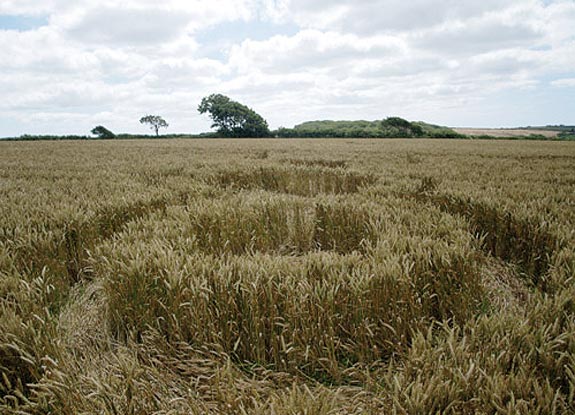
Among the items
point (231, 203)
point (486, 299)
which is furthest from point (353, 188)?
point (486, 299)

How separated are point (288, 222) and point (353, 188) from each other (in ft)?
10.0

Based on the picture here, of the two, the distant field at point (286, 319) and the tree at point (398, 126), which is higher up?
the tree at point (398, 126)

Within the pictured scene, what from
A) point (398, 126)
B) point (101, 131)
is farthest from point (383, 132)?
point (101, 131)

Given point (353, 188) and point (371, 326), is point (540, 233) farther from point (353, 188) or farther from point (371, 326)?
point (353, 188)

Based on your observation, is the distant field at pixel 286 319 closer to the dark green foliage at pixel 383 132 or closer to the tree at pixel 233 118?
the dark green foliage at pixel 383 132

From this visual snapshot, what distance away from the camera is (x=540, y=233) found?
2766 mm

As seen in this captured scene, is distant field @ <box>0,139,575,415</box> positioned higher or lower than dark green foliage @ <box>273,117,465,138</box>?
lower

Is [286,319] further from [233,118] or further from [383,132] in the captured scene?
[233,118]

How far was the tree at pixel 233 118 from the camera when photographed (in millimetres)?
80125

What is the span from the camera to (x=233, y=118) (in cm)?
8238

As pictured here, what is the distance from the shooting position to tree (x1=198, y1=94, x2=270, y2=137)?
263 feet

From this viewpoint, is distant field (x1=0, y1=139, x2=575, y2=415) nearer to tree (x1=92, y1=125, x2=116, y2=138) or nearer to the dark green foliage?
the dark green foliage

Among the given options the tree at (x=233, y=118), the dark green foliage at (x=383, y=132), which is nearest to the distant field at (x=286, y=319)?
the dark green foliage at (x=383, y=132)

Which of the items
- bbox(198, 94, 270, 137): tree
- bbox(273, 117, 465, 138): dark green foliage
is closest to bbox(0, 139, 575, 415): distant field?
bbox(273, 117, 465, 138): dark green foliage
